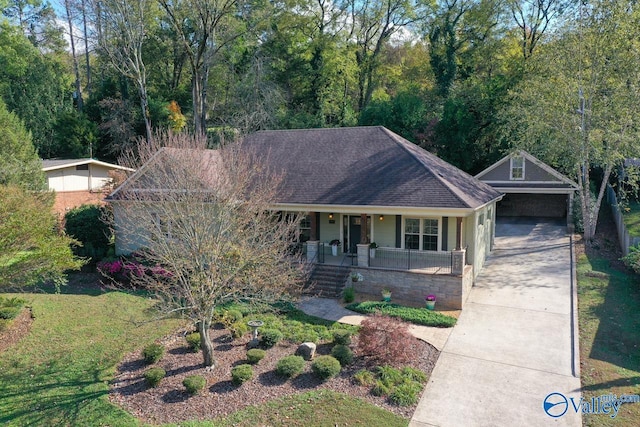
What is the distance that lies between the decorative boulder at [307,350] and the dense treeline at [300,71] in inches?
693

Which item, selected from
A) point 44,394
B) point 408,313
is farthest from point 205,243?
point 408,313

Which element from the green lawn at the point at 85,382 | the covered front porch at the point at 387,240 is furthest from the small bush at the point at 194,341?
the covered front porch at the point at 387,240

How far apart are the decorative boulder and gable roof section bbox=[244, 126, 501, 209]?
22.1 ft

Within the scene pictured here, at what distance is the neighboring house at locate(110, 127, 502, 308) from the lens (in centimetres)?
1479

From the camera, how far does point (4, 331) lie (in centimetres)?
1144

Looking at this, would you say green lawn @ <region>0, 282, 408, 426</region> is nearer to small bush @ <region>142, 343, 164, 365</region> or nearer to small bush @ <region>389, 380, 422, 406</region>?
small bush @ <region>389, 380, 422, 406</region>

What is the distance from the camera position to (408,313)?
13.2m

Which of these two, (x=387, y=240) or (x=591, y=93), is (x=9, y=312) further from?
(x=591, y=93)

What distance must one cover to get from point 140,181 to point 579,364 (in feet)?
48.8

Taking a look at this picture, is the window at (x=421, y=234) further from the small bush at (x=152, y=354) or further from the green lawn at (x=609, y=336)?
the small bush at (x=152, y=354)

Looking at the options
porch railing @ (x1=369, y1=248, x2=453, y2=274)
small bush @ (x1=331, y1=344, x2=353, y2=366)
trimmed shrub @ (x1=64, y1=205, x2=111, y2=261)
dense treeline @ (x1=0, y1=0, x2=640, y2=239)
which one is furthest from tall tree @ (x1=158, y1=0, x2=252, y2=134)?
→ small bush @ (x1=331, y1=344, x2=353, y2=366)

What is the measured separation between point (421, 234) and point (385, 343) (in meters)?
7.31

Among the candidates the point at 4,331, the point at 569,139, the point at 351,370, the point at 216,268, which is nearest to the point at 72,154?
the point at 4,331

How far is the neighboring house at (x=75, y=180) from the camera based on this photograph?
2412 cm
